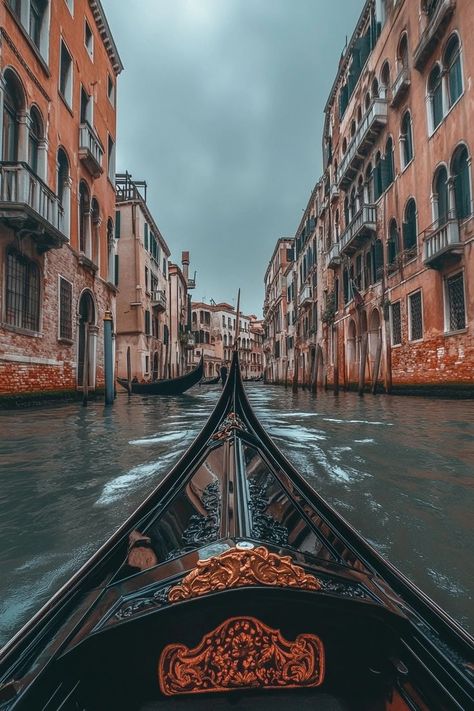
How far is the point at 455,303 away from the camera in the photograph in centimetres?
732

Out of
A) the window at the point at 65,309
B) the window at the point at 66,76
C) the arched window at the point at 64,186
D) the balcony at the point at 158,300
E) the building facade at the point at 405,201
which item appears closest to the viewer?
the building facade at the point at 405,201

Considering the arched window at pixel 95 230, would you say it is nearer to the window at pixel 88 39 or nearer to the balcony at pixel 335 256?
the window at pixel 88 39

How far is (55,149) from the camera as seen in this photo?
7340 millimetres

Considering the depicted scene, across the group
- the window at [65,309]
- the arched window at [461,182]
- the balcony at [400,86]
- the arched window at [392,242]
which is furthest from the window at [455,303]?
the window at [65,309]

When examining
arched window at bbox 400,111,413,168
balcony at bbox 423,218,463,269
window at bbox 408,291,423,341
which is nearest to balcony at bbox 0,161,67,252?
balcony at bbox 423,218,463,269

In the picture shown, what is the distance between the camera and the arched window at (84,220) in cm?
907

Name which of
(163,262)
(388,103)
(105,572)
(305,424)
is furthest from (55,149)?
(163,262)

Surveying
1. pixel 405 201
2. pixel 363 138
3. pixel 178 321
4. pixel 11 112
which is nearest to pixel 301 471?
pixel 11 112

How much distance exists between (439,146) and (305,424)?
21.0 ft

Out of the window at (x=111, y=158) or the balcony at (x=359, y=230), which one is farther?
the window at (x=111, y=158)

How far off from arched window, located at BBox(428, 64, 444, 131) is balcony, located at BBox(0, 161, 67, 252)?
7.18 meters

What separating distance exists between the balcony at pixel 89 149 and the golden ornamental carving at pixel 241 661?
9.48 m

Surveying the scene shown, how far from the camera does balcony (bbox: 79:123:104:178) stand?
8.34 meters

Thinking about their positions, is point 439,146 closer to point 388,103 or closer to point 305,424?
point 388,103
